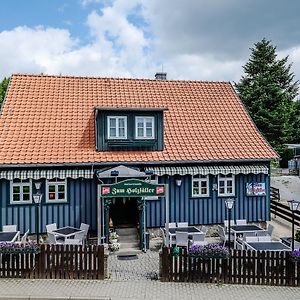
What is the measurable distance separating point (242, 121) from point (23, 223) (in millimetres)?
12351

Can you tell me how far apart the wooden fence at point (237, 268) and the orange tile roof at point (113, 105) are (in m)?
6.37

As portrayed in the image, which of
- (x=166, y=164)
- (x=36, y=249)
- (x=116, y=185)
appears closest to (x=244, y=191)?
(x=166, y=164)

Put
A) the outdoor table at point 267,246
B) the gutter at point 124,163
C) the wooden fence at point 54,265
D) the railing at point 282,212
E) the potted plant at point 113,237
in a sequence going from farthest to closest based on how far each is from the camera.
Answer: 1. the railing at point 282,212
2. the gutter at point 124,163
3. the potted plant at point 113,237
4. the outdoor table at point 267,246
5. the wooden fence at point 54,265

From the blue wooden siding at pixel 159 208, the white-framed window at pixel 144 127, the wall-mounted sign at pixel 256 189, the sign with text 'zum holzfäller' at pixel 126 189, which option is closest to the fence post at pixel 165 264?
the sign with text 'zum holzfäller' at pixel 126 189

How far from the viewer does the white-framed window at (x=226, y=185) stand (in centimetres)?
1873

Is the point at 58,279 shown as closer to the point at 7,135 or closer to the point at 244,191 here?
the point at 7,135

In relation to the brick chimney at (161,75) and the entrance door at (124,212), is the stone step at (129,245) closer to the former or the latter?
the entrance door at (124,212)

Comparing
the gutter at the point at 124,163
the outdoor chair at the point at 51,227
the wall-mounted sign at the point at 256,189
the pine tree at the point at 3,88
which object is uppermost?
the pine tree at the point at 3,88

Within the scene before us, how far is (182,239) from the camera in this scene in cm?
1584

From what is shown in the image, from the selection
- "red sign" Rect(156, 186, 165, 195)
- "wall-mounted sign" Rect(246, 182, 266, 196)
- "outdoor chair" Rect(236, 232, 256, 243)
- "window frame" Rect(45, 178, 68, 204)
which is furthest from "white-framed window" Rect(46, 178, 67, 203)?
"wall-mounted sign" Rect(246, 182, 266, 196)

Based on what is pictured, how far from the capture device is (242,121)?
21.2 meters

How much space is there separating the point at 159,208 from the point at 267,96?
95.2ft

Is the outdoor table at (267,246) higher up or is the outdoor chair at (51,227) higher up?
the outdoor chair at (51,227)

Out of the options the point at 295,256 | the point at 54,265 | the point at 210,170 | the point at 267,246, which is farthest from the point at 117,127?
the point at 295,256
